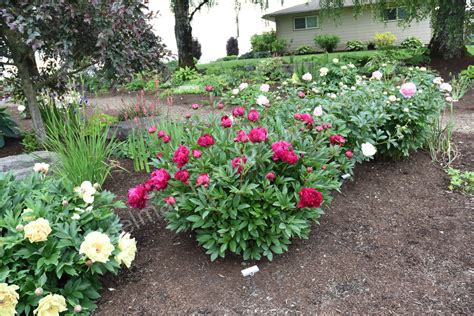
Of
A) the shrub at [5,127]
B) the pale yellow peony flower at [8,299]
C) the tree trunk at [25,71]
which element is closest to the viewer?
the pale yellow peony flower at [8,299]

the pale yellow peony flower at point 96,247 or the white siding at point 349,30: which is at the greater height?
the white siding at point 349,30

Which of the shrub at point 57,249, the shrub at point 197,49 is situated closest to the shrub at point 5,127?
the shrub at point 57,249

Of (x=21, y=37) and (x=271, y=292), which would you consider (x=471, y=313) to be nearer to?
(x=271, y=292)

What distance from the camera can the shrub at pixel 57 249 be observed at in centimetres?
187

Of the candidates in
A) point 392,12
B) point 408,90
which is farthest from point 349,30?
point 408,90

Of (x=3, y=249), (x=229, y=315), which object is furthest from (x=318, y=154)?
(x=3, y=249)

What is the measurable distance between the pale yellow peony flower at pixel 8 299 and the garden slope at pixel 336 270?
42cm

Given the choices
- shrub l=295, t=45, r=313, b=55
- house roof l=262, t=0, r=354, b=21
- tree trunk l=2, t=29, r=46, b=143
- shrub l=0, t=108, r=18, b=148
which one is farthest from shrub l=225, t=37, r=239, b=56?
tree trunk l=2, t=29, r=46, b=143

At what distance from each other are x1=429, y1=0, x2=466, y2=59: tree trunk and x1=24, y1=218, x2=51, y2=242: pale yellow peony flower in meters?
9.79

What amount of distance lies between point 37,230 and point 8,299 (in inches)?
12.1

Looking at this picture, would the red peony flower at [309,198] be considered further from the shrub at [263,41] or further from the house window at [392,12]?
the shrub at [263,41]

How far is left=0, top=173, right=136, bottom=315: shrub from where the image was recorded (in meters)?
1.87

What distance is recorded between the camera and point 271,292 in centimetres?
210

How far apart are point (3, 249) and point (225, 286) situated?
3.60ft
